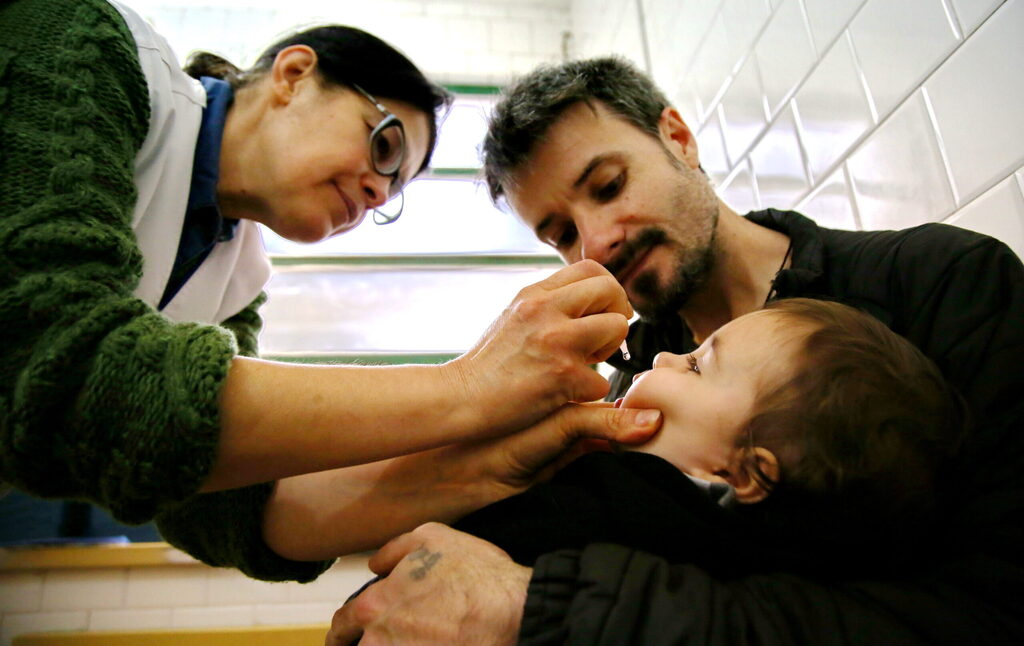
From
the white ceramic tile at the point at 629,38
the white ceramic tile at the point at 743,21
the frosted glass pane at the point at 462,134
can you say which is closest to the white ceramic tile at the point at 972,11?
the white ceramic tile at the point at 743,21

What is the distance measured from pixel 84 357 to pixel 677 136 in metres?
1.12

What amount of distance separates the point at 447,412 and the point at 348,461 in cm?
11

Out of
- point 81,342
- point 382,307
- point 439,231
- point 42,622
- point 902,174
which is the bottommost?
point 42,622

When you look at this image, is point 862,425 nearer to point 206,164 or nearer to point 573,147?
point 573,147

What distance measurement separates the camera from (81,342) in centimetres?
54

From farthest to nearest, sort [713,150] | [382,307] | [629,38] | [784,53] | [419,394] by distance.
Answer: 1. [382,307]
2. [629,38]
3. [713,150]
4. [784,53]
5. [419,394]

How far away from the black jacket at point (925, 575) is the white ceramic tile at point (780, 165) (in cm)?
55

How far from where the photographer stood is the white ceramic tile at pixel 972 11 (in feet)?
2.75

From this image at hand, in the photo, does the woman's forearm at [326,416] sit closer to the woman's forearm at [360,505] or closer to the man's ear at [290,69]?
the woman's forearm at [360,505]

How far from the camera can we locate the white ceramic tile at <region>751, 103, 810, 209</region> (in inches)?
51.3

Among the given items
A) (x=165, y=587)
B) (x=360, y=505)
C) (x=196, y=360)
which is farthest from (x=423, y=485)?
(x=165, y=587)

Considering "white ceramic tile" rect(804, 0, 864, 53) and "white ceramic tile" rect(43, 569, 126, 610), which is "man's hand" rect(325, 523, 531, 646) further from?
"white ceramic tile" rect(43, 569, 126, 610)

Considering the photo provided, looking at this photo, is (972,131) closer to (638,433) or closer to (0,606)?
(638,433)

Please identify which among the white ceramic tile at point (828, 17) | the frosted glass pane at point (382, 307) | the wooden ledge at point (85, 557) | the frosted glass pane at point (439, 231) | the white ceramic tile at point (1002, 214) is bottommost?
the wooden ledge at point (85, 557)
